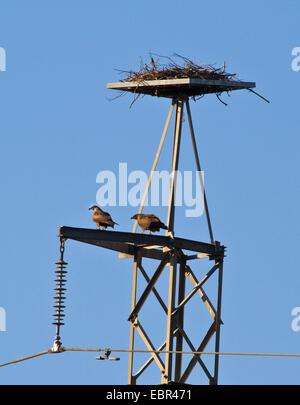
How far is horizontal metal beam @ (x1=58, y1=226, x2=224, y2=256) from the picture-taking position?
43.4m

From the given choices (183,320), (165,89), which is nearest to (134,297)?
(183,320)

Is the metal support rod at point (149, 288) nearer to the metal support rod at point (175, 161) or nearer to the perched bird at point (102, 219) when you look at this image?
the metal support rod at point (175, 161)

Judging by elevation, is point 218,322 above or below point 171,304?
below

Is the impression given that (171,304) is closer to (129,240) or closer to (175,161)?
(129,240)

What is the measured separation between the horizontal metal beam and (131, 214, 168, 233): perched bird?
307 millimetres

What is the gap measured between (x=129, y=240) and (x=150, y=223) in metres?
1.57

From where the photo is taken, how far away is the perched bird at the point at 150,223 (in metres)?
46.9

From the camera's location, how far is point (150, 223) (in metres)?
46.9

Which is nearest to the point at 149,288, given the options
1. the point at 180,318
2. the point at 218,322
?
the point at 180,318

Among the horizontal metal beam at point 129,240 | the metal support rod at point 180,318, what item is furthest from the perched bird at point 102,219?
the metal support rod at point 180,318

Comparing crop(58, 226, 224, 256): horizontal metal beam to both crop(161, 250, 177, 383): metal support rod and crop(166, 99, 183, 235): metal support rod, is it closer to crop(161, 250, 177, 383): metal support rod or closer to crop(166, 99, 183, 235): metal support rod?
crop(161, 250, 177, 383): metal support rod
